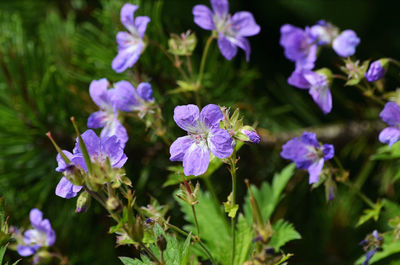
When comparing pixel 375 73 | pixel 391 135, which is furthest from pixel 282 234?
pixel 375 73

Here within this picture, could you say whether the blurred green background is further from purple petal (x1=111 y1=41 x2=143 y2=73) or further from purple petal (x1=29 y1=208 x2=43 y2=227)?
purple petal (x1=29 y1=208 x2=43 y2=227)

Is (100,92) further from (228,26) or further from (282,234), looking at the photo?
(282,234)

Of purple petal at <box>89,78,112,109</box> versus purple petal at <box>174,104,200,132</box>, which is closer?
purple petal at <box>174,104,200,132</box>

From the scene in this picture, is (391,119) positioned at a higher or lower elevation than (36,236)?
higher

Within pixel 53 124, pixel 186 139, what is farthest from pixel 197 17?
pixel 53 124

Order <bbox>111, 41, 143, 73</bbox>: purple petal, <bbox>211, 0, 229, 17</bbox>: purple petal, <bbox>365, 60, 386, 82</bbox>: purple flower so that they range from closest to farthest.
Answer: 1. <bbox>365, 60, 386, 82</bbox>: purple flower
2. <bbox>111, 41, 143, 73</bbox>: purple petal
3. <bbox>211, 0, 229, 17</bbox>: purple petal

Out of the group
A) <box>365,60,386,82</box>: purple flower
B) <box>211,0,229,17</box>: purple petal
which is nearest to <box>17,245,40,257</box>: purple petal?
<box>211,0,229,17</box>: purple petal

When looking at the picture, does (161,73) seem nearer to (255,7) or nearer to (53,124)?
(53,124)
